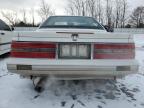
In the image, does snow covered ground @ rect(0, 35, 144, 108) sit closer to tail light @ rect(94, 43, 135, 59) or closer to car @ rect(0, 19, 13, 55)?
tail light @ rect(94, 43, 135, 59)

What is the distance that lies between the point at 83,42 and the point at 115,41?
51cm

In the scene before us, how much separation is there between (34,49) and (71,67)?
64 cm

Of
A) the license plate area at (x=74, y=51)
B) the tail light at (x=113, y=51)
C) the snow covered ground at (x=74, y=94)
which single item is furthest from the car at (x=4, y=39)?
the tail light at (x=113, y=51)

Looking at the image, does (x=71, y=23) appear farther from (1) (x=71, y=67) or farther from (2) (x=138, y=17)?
(2) (x=138, y=17)

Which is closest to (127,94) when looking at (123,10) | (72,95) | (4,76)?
(72,95)

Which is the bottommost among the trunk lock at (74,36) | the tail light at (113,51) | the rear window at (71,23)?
the tail light at (113,51)

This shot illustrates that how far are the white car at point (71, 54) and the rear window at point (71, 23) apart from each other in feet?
4.09

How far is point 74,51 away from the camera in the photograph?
372cm

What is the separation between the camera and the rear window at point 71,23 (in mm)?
4957

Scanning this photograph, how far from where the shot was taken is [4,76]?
5.62 m

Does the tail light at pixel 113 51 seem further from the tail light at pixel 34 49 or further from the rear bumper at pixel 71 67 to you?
the tail light at pixel 34 49

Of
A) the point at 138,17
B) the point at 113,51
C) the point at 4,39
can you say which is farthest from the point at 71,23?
the point at 138,17

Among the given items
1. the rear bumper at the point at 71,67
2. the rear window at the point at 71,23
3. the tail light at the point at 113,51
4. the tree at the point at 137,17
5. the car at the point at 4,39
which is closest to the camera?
the rear bumper at the point at 71,67

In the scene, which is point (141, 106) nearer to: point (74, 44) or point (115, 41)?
point (115, 41)
